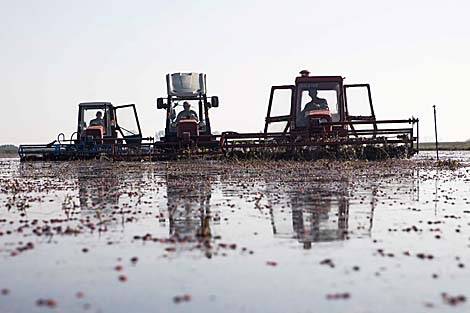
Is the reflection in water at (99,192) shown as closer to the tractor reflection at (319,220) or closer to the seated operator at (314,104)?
the tractor reflection at (319,220)

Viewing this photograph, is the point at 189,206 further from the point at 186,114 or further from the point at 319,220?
the point at 186,114

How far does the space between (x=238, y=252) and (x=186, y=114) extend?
2342cm

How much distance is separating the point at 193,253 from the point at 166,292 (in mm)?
1305

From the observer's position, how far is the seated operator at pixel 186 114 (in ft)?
95.2

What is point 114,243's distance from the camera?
20.8ft

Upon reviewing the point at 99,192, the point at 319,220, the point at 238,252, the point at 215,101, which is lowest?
the point at 238,252

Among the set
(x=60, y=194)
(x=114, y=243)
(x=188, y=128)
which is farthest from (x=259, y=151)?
(x=114, y=243)

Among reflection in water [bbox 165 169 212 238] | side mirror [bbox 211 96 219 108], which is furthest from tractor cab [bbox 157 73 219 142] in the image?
reflection in water [bbox 165 169 212 238]

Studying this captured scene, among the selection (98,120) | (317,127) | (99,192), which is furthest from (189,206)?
(98,120)

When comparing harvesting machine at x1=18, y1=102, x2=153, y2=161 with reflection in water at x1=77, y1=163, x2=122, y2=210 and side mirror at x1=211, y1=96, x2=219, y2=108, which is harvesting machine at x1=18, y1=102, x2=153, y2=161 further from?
reflection in water at x1=77, y1=163, x2=122, y2=210

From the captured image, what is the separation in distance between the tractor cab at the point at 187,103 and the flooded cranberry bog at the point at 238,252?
17522 millimetres

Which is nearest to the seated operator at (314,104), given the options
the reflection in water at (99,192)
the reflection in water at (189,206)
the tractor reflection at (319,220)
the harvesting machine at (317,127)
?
the harvesting machine at (317,127)

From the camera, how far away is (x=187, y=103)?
2931 cm

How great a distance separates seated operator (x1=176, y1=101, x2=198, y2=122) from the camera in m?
29.0
